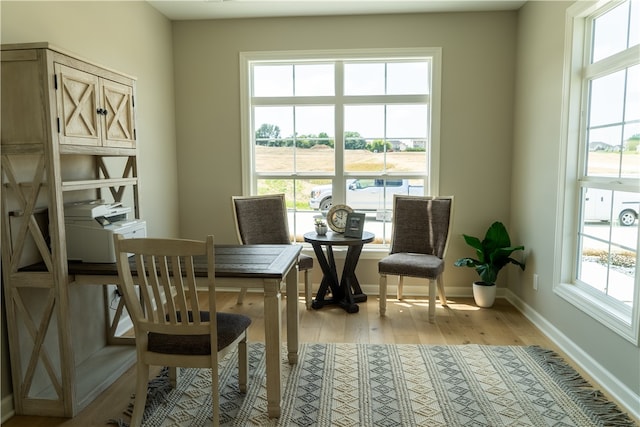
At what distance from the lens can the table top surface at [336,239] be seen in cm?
390

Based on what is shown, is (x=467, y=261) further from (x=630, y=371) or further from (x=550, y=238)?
(x=630, y=371)

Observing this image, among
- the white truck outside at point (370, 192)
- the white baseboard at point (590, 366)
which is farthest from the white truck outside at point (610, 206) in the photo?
the white truck outside at point (370, 192)

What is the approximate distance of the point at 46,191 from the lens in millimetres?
2447

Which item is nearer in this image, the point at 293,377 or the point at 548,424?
the point at 548,424

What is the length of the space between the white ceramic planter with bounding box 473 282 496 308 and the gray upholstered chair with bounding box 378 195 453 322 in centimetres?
30

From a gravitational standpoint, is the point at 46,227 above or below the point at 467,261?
above

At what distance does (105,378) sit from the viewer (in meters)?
2.74

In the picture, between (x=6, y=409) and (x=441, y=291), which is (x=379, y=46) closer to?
(x=441, y=291)

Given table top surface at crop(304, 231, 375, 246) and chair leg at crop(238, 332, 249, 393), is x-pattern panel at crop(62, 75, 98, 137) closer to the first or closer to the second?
chair leg at crop(238, 332, 249, 393)

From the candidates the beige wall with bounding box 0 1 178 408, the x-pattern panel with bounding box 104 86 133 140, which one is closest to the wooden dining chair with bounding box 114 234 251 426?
the beige wall with bounding box 0 1 178 408

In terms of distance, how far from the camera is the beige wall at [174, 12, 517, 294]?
13.9 ft

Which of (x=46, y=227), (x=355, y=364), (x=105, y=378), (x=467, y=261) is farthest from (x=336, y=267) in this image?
(x=46, y=227)

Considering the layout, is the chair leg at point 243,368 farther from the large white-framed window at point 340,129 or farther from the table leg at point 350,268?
the large white-framed window at point 340,129

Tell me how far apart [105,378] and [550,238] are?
322 centimetres
